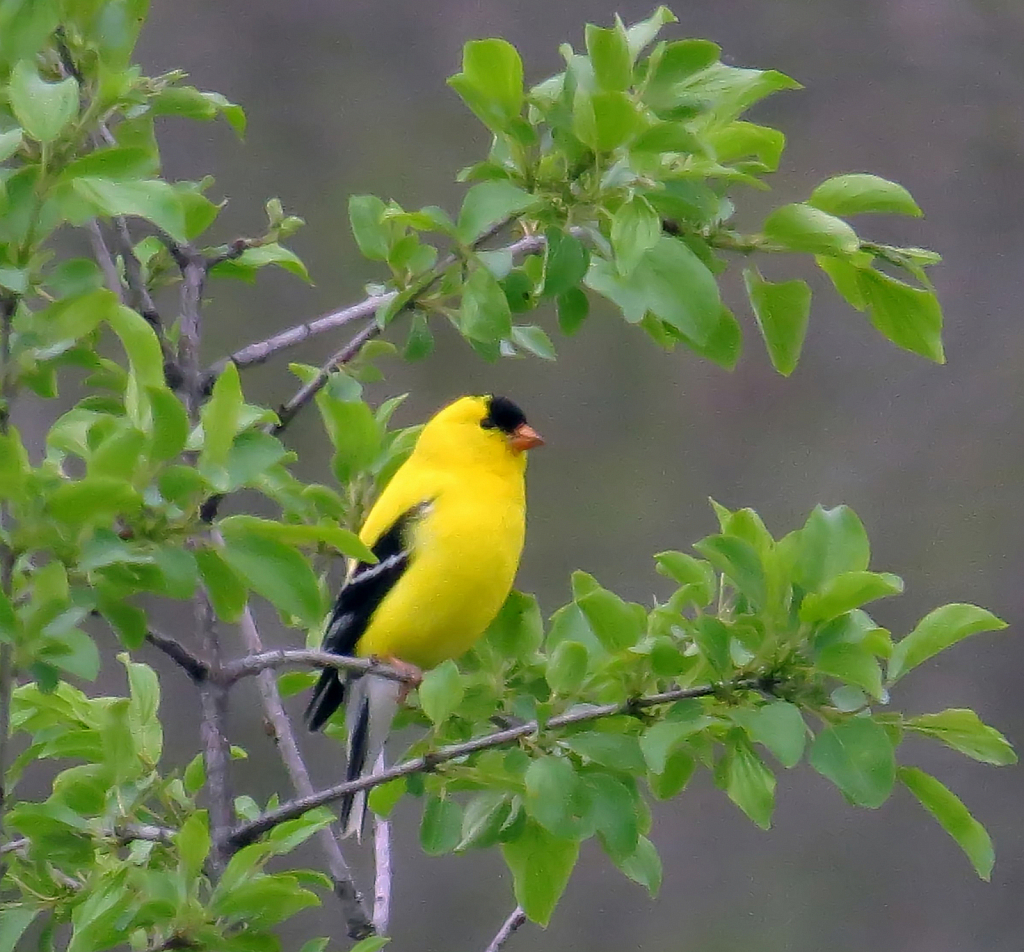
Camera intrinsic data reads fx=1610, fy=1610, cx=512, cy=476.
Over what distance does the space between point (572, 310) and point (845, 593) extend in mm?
481

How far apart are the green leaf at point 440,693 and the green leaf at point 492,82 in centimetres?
49

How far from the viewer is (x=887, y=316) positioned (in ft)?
4.83

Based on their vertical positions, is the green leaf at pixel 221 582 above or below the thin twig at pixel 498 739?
above

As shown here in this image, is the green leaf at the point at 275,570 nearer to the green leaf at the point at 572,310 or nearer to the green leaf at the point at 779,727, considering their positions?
the green leaf at the point at 779,727

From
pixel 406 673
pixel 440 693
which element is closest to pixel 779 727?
pixel 440 693

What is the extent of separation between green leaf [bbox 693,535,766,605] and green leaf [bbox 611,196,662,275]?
241mm

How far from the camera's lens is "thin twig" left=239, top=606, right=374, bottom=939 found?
1874 millimetres

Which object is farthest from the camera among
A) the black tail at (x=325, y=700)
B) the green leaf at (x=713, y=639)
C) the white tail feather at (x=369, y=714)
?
the white tail feather at (x=369, y=714)

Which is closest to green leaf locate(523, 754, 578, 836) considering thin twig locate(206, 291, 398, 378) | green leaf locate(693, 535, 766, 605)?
green leaf locate(693, 535, 766, 605)

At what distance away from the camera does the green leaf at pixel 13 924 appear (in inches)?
58.3

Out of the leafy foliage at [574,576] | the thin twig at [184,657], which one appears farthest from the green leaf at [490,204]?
the thin twig at [184,657]

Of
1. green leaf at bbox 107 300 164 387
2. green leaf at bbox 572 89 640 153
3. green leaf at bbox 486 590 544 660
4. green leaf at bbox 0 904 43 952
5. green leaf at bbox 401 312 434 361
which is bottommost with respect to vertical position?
green leaf at bbox 0 904 43 952

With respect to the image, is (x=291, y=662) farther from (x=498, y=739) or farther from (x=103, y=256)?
(x=103, y=256)

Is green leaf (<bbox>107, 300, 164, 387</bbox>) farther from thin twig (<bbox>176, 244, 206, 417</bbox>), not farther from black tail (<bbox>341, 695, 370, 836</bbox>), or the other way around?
black tail (<bbox>341, 695, 370, 836</bbox>)
